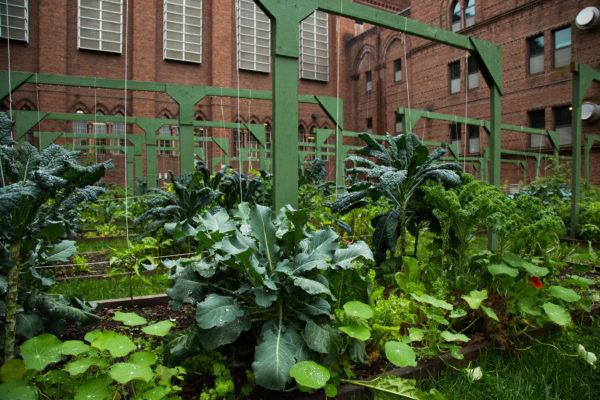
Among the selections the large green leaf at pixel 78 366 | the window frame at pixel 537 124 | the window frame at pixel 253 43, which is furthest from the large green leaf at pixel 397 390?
the window frame at pixel 253 43

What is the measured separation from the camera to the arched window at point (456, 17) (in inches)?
779

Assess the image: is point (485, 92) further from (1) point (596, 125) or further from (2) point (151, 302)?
(2) point (151, 302)

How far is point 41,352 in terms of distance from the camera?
4.54 ft

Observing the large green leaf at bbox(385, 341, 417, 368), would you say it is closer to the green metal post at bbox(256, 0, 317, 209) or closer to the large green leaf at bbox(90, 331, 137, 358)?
the large green leaf at bbox(90, 331, 137, 358)

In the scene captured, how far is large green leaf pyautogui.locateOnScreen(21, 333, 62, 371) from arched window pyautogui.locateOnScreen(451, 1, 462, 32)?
74.8 ft

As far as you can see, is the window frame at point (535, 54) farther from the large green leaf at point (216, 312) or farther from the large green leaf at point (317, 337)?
the large green leaf at point (216, 312)

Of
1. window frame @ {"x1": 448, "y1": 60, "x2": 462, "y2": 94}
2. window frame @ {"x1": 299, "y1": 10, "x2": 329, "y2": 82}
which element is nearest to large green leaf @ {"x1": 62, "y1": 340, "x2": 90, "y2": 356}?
window frame @ {"x1": 448, "y1": 60, "x2": 462, "y2": 94}

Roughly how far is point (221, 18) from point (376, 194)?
22.0 meters

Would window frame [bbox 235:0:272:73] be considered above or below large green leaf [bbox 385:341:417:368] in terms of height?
above

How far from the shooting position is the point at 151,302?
2.62 meters

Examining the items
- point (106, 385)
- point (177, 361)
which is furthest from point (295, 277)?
point (106, 385)

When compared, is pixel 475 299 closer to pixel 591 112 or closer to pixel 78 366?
pixel 78 366

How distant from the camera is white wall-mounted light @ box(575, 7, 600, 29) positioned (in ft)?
46.2

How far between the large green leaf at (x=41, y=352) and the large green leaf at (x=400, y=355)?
1315 mm
